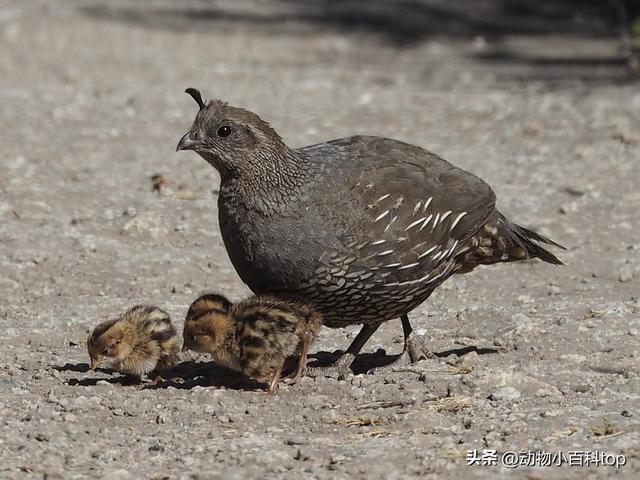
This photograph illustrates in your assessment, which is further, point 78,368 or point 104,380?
point 78,368

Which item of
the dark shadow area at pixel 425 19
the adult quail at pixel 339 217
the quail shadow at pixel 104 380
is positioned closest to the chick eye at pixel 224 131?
the adult quail at pixel 339 217

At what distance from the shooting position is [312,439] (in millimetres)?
6000

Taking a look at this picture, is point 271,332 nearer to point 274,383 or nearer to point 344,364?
point 274,383

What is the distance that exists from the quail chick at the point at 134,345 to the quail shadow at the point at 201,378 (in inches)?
5.1

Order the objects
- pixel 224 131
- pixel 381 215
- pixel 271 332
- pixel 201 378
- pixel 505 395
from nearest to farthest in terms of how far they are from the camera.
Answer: pixel 505 395 → pixel 271 332 → pixel 381 215 → pixel 224 131 → pixel 201 378

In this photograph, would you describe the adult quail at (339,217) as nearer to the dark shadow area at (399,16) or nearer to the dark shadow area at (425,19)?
the dark shadow area at (425,19)

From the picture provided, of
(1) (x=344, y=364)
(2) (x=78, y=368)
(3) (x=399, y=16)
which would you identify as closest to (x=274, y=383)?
(1) (x=344, y=364)

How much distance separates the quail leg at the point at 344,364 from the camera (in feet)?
23.1

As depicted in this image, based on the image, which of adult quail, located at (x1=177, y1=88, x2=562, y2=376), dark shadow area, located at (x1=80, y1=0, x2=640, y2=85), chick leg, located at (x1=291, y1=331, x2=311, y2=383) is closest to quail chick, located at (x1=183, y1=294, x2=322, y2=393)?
chick leg, located at (x1=291, y1=331, x2=311, y2=383)

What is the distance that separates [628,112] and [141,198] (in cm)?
565

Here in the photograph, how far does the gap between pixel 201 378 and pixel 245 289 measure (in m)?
1.72

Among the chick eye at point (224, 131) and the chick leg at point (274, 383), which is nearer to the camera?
the chick leg at point (274, 383)

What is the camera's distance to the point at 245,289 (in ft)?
29.1

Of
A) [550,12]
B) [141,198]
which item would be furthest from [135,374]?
[550,12]
